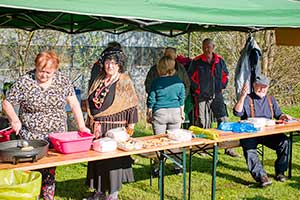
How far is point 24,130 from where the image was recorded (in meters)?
3.62

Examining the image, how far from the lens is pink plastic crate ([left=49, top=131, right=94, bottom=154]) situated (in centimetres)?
327

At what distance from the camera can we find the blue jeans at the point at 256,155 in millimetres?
4801

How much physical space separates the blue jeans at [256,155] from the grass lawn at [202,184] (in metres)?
0.15

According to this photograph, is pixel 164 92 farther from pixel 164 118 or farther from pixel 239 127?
pixel 239 127

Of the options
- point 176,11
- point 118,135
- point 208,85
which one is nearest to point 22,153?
point 118,135

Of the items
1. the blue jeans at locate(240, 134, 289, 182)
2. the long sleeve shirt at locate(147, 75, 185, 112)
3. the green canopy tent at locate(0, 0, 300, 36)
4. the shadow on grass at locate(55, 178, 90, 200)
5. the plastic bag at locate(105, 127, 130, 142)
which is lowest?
the shadow on grass at locate(55, 178, 90, 200)

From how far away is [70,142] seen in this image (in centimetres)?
326

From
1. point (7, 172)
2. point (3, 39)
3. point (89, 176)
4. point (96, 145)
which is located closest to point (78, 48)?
point (3, 39)

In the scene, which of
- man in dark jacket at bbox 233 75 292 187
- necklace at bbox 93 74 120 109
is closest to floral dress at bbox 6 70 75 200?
necklace at bbox 93 74 120 109

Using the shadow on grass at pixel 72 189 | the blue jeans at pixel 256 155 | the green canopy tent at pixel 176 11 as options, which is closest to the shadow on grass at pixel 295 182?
the blue jeans at pixel 256 155

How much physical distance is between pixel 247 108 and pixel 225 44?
17.1ft

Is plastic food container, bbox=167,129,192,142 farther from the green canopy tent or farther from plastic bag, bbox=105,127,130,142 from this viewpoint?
the green canopy tent

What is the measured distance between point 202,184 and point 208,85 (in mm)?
1595

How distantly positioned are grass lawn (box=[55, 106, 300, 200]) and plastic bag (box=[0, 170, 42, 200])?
170cm
